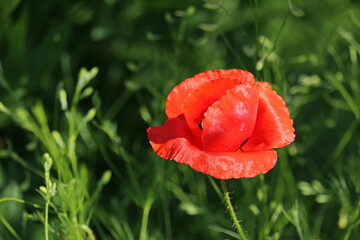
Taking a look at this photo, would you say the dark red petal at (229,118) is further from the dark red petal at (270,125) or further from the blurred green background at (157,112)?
the blurred green background at (157,112)

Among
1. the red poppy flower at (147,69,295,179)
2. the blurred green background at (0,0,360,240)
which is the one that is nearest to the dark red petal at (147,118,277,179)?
the red poppy flower at (147,69,295,179)

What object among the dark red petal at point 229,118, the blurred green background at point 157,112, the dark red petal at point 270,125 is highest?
the dark red petal at point 229,118

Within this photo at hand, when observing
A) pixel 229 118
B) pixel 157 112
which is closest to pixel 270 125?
pixel 229 118

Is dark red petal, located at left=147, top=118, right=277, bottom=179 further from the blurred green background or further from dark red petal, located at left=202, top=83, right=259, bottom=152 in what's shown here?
the blurred green background

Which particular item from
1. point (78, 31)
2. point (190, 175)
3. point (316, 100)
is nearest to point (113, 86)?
point (78, 31)

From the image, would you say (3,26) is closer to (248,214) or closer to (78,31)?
(78,31)

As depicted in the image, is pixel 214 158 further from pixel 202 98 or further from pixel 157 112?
pixel 157 112

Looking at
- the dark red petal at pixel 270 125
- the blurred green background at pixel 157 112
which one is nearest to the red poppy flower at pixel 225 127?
the dark red petal at pixel 270 125
